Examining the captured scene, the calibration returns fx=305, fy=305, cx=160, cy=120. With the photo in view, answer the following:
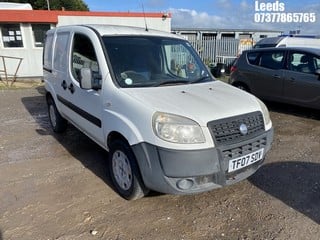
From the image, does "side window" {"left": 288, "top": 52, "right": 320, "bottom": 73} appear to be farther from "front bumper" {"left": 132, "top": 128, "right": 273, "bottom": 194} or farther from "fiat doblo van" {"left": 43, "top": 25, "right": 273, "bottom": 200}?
"front bumper" {"left": 132, "top": 128, "right": 273, "bottom": 194}

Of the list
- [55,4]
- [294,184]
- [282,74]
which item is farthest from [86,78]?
[55,4]

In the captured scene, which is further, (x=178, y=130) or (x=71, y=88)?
(x=71, y=88)

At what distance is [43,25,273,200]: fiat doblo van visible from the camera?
2.81 metres

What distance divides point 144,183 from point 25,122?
4.68 metres

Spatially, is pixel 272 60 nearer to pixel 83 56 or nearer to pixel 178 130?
pixel 83 56

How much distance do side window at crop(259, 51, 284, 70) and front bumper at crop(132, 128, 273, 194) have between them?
479cm

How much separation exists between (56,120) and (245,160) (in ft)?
12.7

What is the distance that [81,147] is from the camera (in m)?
5.10

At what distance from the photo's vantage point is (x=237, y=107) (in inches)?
123

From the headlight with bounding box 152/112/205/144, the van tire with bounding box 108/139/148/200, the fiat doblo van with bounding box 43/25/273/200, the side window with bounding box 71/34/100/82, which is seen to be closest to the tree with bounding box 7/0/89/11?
the side window with bounding box 71/34/100/82

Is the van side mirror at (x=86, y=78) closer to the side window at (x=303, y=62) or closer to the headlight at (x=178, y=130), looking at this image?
the headlight at (x=178, y=130)

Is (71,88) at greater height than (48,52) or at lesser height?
lesser

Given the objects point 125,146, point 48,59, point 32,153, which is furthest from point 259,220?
point 48,59

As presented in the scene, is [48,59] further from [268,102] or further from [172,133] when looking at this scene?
[268,102]
